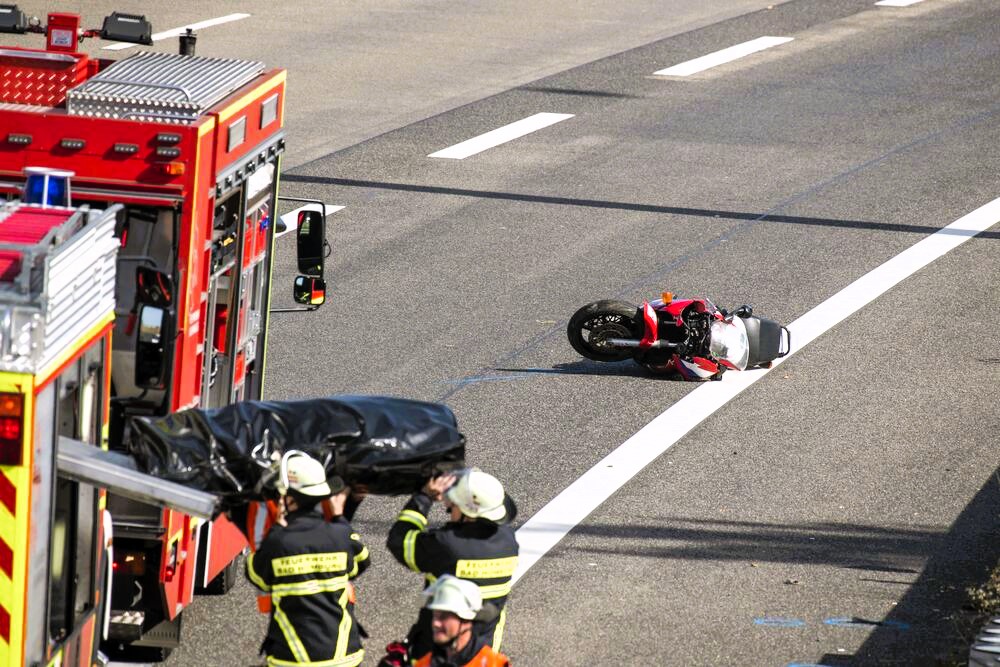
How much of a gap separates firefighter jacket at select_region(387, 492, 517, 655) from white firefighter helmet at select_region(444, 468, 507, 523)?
0.06 m

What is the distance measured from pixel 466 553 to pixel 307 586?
2.44 ft

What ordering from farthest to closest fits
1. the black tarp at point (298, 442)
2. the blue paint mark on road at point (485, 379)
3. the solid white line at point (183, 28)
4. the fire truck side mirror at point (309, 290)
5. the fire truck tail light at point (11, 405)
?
the solid white line at point (183, 28)
the blue paint mark on road at point (485, 379)
the fire truck side mirror at point (309, 290)
the black tarp at point (298, 442)
the fire truck tail light at point (11, 405)

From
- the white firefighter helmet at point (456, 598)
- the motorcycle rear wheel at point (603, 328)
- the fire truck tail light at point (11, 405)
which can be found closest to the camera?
the fire truck tail light at point (11, 405)

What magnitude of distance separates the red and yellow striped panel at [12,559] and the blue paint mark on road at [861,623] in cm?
596

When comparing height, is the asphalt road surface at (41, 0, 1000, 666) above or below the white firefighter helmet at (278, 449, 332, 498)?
A: below

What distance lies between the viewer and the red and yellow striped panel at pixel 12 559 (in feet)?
18.9

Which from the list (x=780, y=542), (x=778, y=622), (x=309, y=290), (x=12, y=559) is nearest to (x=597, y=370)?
(x=780, y=542)

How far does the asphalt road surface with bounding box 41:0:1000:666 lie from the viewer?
426 inches

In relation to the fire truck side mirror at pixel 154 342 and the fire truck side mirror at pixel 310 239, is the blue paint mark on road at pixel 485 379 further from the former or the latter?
the fire truck side mirror at pixel 154 342

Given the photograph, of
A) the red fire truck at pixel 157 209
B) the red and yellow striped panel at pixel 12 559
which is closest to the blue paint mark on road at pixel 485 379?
the red fire truck at pixel 157 209

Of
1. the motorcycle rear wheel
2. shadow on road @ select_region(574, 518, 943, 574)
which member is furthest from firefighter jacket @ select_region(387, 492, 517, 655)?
the motorcycle rear wheel

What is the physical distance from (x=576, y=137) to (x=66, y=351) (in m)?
17.5

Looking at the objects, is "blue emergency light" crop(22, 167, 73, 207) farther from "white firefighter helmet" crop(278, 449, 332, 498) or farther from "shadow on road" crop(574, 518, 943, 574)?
"shadow on road" crop(574, 518, 943, 574)

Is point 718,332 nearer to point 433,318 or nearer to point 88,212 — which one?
point 433,318
